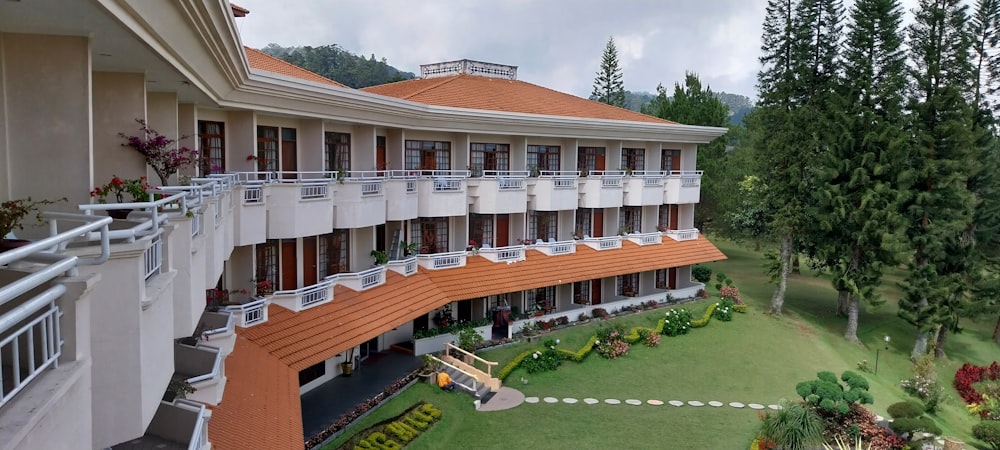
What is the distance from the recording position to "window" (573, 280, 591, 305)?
97.2 feet

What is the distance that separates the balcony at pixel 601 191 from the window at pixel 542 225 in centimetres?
142

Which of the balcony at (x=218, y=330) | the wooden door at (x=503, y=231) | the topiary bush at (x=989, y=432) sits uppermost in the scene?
the wooden door at (x=503, y=231)

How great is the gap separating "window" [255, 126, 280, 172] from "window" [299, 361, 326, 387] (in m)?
5.87

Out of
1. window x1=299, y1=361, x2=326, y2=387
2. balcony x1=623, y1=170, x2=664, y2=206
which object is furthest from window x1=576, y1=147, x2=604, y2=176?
window x1=299, y1=361, x2=326, y2=387

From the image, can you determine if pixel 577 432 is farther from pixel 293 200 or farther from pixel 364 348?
pixel 293 200

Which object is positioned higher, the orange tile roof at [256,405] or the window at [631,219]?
the window at [631,219]

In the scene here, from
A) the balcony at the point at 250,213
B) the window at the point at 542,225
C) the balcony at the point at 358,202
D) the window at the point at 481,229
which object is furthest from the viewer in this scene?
the window at the point at 542,225

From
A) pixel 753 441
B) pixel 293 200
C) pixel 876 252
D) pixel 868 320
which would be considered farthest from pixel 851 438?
pixel 868 320

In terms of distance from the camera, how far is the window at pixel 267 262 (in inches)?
712

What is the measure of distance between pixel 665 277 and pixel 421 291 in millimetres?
16844

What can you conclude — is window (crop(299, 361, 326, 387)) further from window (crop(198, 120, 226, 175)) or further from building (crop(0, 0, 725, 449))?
window (crop(198, 120, 226, 175))

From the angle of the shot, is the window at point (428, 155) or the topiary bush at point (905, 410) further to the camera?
the window at point (428, 155)

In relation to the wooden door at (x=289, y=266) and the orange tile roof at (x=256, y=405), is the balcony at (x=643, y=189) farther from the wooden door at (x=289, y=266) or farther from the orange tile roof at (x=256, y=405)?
the orange tile roof at (x=256, y=405)

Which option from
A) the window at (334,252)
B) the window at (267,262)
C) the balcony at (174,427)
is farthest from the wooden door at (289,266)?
the balcony at (174,427)
